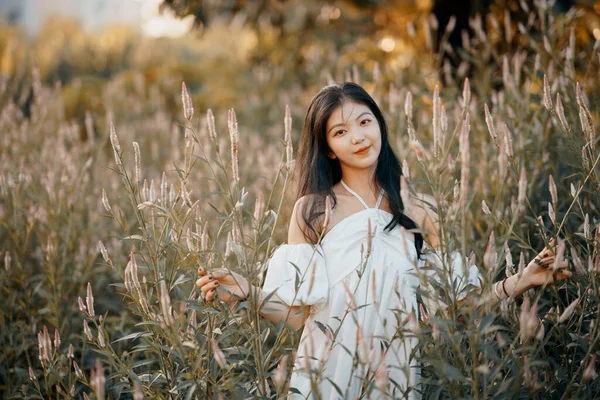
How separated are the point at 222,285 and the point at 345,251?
468 millimetres

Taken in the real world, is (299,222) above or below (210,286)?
above

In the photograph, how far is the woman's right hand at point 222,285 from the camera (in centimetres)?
181

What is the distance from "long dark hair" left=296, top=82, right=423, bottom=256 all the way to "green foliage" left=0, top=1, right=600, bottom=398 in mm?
138

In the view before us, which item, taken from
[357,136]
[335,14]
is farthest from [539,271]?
[335,14]

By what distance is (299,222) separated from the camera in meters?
2.17

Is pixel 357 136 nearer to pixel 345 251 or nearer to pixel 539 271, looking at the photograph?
pixel 345 251

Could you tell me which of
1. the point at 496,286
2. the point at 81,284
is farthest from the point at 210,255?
the point at 81,284

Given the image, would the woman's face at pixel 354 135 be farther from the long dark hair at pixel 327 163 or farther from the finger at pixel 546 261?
the finger at pixel 546 261

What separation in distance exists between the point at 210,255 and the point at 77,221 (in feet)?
5.90

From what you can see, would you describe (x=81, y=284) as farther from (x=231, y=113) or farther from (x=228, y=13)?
(x=228, y=13)

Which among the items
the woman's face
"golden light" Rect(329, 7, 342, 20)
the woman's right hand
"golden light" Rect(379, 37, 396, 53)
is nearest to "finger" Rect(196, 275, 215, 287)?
the woman's right hand

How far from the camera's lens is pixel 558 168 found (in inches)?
121

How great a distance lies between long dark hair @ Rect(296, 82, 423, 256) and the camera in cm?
220

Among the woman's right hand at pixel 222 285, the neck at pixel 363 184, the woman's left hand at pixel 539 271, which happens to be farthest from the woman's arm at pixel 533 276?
the woman's right hand at pixel 222 285
